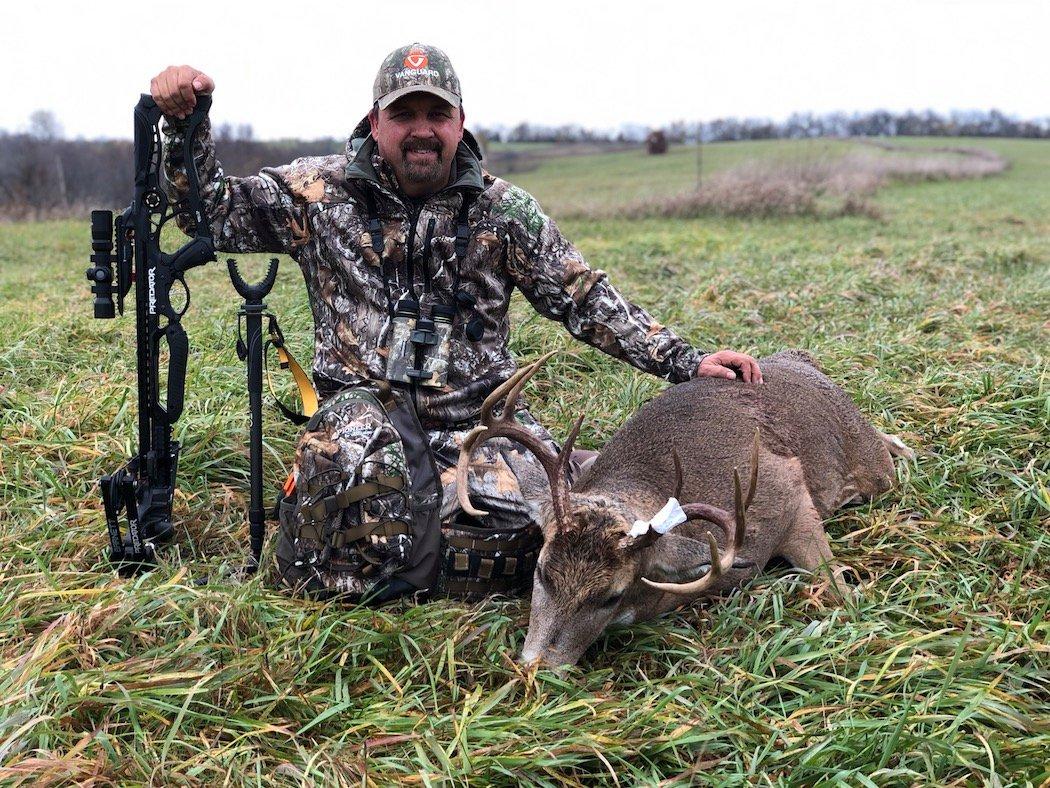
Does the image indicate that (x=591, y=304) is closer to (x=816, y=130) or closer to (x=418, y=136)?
(x=418, y=136)

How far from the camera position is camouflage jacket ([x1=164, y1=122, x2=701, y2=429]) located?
3.96 m

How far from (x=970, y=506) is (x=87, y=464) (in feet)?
12.6

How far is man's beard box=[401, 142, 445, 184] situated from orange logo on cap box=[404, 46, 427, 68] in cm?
30

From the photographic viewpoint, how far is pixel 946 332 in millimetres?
6578

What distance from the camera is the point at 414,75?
381 centimetres

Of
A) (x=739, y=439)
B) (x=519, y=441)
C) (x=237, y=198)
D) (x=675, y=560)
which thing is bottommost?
(x=675, y=560)

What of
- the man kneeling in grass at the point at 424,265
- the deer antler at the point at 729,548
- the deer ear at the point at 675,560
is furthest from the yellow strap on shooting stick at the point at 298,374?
the deer antler at the point at 729,548

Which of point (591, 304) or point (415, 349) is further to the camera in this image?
point (591, 304)

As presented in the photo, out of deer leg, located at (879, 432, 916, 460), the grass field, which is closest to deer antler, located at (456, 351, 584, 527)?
the grass field

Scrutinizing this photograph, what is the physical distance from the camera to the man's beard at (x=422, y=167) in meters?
3.88

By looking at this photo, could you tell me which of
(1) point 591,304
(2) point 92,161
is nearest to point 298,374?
(1) point 591,304

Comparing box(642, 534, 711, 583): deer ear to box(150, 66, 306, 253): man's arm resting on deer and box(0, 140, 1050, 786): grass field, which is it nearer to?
box(0, 140, 1050, 786): grass field

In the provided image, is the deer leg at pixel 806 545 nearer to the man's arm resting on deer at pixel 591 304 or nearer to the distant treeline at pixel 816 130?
the man's arm resting on deer at pixel 591 304

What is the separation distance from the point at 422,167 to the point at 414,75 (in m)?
0.35
